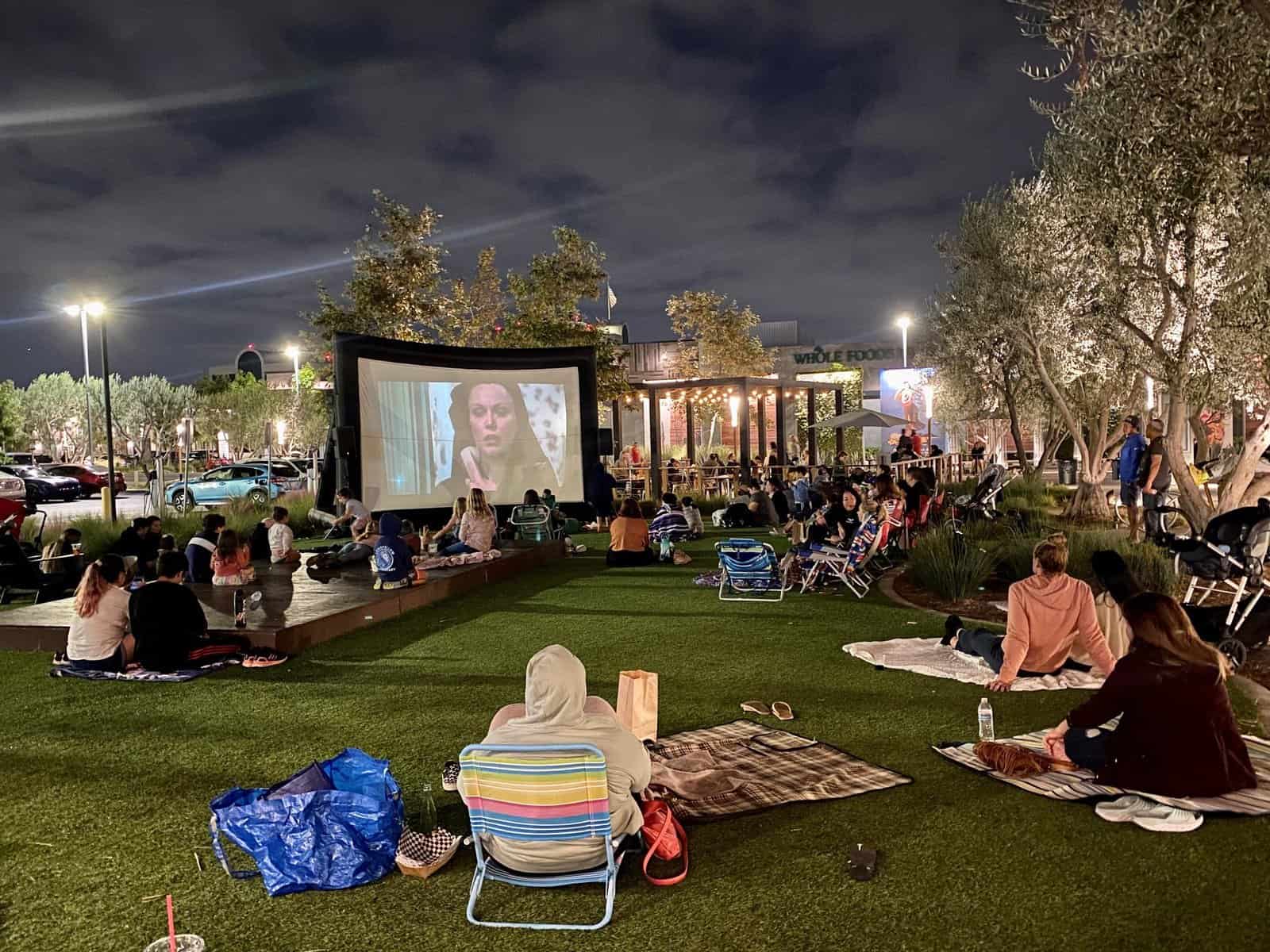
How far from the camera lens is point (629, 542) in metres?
12.8

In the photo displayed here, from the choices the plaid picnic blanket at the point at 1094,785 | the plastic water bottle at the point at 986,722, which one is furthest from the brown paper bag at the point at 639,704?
the plastic water bottle at the point at 986,722

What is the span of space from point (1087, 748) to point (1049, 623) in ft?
5.86

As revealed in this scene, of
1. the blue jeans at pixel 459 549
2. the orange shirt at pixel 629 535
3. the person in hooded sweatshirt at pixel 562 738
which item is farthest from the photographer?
the orange shirt at pixel 629 535

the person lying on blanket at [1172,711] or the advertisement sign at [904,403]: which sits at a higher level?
the advertisement sign at [904,403]

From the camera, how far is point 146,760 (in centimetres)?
510

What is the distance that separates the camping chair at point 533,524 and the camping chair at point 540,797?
1145cm

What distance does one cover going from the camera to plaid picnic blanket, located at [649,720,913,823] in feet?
13.7

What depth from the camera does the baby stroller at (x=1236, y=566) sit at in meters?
6.43

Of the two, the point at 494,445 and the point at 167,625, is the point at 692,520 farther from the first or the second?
the point at 167,625

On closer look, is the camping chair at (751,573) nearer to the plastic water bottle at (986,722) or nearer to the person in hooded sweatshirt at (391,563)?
the person in hooded sweatshirt at (391,563)

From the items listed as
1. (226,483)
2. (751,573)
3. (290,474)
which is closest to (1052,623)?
(751,573)

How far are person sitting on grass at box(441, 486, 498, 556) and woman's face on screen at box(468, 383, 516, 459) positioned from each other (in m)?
6.16

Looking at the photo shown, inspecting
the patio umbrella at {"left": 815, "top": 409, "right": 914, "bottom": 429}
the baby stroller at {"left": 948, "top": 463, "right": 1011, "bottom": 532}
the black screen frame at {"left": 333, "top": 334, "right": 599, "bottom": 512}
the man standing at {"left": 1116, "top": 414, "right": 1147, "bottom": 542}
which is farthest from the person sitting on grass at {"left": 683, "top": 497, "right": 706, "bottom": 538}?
the patio umbrella at {"left": 815, "top": 409, "right": 914, "bottom": 429}

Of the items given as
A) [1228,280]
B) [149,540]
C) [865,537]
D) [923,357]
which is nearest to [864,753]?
[865,537]
